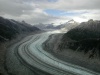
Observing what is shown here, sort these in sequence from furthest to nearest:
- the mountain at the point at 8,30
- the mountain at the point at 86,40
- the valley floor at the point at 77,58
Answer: the mountain at the point at 8,30 → the mountain at the point at 86,40 → the valley floor at the point at 77,58

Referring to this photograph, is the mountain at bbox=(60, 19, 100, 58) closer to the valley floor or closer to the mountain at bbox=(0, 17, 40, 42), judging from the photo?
the valley floor

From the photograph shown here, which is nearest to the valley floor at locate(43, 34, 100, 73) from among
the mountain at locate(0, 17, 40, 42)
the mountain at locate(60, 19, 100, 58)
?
the mountain at locate(60, 19, 100, 58)

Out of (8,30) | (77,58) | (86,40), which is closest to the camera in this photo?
(77,58)

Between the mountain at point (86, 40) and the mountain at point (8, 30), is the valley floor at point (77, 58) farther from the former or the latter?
the mountain at point (8, 30)

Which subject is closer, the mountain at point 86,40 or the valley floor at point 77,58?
the valley floor at point 77,58

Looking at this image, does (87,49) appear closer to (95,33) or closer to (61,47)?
(61,47)

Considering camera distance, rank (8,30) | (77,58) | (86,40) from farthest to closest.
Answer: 1. (8,30)
2. (86,40)
3. (77,58)

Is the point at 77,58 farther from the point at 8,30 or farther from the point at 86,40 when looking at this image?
the point at 8,30

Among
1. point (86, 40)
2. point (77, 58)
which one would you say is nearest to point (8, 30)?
point (86, 40)

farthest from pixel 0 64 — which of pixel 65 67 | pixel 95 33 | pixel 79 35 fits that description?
A: pixel 95 33

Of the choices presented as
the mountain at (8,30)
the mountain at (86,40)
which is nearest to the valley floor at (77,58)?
the mountain at (86,40)
